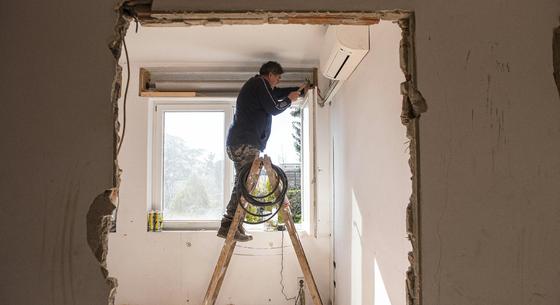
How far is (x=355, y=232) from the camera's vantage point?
2131 millimetres

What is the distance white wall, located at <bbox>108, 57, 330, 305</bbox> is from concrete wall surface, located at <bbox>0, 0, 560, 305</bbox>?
2.19 meters

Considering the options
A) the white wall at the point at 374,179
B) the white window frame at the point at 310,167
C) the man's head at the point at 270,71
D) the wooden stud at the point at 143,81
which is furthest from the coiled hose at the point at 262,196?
the wooden stud at the point at 143,81

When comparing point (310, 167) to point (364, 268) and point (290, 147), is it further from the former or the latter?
point (364, 268)

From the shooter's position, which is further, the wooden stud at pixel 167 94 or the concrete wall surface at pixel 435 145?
the wooden stud at pixel 167 94

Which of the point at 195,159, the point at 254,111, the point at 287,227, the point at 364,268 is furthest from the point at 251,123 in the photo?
the point at 364,268

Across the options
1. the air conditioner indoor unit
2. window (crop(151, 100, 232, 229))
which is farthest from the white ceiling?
window (crop(151, 100, 232, 229))

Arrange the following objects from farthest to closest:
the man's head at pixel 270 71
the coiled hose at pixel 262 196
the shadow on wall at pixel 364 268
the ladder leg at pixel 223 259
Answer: the man's head at pixel 270 71, the ladder leg at pixel 223 259, the coiled hose at pixel 262 196, the shadow on wall at pixel 364 268

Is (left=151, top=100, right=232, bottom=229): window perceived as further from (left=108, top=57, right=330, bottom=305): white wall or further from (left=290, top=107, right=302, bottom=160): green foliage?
(left=290, top=107, right=302, bottom=160): green foliage

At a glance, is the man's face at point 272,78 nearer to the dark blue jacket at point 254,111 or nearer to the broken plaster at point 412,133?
the dark blue jacket at point 254,111

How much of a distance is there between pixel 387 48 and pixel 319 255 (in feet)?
6.67

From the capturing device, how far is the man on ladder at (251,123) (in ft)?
8.38

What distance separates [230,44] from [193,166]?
3.88 feet

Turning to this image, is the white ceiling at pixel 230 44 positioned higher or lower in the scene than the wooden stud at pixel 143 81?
higher

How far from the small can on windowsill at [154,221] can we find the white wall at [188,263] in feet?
0.17
